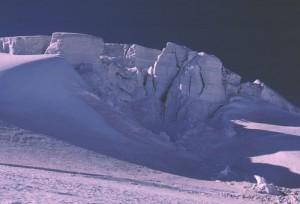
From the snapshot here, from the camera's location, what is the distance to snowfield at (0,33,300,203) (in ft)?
44.7

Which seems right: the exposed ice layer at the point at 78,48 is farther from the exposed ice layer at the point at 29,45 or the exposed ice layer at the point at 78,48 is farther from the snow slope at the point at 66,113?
the snow slope at the point at 66,113

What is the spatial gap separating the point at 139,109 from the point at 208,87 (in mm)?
3271

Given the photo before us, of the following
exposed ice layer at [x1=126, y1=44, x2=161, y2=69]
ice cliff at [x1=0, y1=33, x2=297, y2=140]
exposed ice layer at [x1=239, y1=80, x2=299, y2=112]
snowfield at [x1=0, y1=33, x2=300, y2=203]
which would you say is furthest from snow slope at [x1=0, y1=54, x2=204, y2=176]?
exposed ice layer at [x1=239, y1=80, x2=299, y2=112]

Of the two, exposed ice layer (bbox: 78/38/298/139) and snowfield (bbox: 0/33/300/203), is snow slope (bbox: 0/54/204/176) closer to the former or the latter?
snowfield (bbox: 0/33/300/203)

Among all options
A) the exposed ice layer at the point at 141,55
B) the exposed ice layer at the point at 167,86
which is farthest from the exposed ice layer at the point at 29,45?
the exposed ice layer at the point at 141,55

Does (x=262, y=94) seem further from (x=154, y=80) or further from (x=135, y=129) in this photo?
(x=135, y=129)

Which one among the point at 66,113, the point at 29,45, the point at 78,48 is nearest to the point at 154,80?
the point at 78,48

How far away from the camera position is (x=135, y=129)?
20250 mm

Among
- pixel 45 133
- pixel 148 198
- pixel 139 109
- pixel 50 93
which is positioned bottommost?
pixel 148 198

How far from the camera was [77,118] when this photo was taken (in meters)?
18.5

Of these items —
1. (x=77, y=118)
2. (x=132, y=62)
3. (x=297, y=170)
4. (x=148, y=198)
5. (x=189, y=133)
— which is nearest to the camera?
(x=148, y=198)

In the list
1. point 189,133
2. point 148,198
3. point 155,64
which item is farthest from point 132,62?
point 148,198

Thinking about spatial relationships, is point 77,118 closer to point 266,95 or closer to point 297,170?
point 297,170

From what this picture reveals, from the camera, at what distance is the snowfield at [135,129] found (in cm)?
1362
